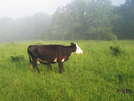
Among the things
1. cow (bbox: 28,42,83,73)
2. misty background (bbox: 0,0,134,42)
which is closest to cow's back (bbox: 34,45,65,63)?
cow (bbox: 28,42,83,73)

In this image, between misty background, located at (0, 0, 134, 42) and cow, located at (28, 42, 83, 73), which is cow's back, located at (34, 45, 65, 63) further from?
misty background, located at (0, 0, 134, 42)

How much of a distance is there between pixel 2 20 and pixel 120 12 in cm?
5957

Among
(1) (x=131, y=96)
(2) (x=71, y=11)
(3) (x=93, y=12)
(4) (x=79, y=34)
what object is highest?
(2) (x=71, y=11)

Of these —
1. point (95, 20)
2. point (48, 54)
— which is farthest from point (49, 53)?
point (95, 20)

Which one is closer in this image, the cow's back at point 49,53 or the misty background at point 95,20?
the cow's back at point 49,53

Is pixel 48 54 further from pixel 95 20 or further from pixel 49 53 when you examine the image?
pixel 95 20

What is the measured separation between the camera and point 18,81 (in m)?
4.49

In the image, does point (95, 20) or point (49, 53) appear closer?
point (49, 53)

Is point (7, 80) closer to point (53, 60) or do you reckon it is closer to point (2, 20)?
point (53, 60)

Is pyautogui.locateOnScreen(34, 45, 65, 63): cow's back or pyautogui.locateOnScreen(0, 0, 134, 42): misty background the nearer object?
pyautogui.locateOnScreen(34, 45, 65, 63): cow's back

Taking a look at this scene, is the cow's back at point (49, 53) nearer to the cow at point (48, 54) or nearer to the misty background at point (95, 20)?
the cow at point (48, 54)

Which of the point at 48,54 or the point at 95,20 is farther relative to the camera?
the point at 95,20

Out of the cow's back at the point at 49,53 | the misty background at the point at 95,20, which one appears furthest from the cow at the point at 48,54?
the misty background at the point at 95,20

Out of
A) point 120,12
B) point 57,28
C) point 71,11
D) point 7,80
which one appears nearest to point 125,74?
point 7,80
